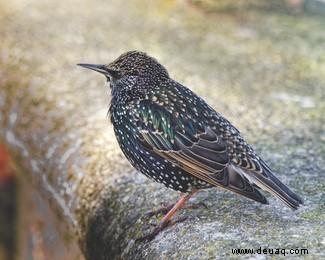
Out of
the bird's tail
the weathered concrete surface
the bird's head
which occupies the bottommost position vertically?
the weathered concrete surface

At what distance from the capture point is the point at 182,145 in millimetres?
3785

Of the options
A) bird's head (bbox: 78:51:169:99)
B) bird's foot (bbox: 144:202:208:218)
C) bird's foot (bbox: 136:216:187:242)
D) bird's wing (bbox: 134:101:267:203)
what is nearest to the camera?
bird's wing (bbox: 134:101:267:203)

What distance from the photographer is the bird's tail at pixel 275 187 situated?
362 centimetres

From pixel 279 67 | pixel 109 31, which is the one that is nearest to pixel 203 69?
pixel 279 67

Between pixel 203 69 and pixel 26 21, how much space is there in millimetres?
1987

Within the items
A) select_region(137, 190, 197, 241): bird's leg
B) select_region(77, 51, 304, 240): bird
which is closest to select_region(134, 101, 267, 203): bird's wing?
select_region(77, 51, 304, 240): bird

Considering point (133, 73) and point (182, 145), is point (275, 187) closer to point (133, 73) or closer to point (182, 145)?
point (182, 145)

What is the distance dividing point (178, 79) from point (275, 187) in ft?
9.01

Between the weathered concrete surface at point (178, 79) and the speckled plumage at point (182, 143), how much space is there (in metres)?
0.22

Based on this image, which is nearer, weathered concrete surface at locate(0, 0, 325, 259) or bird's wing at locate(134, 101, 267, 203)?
bird's wing at locate(134, 101, 267, 203)

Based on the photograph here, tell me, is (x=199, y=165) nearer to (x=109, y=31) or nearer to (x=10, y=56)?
(x=10, y=56)

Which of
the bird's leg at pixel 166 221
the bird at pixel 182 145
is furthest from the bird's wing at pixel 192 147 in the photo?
the bird's leg at pixel 166 221

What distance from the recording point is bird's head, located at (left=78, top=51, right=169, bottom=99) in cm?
414

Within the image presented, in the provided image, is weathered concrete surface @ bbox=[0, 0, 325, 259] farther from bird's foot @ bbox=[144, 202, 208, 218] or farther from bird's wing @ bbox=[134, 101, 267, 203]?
bird's wing @ bbox=[134, 101, 267, 203]
